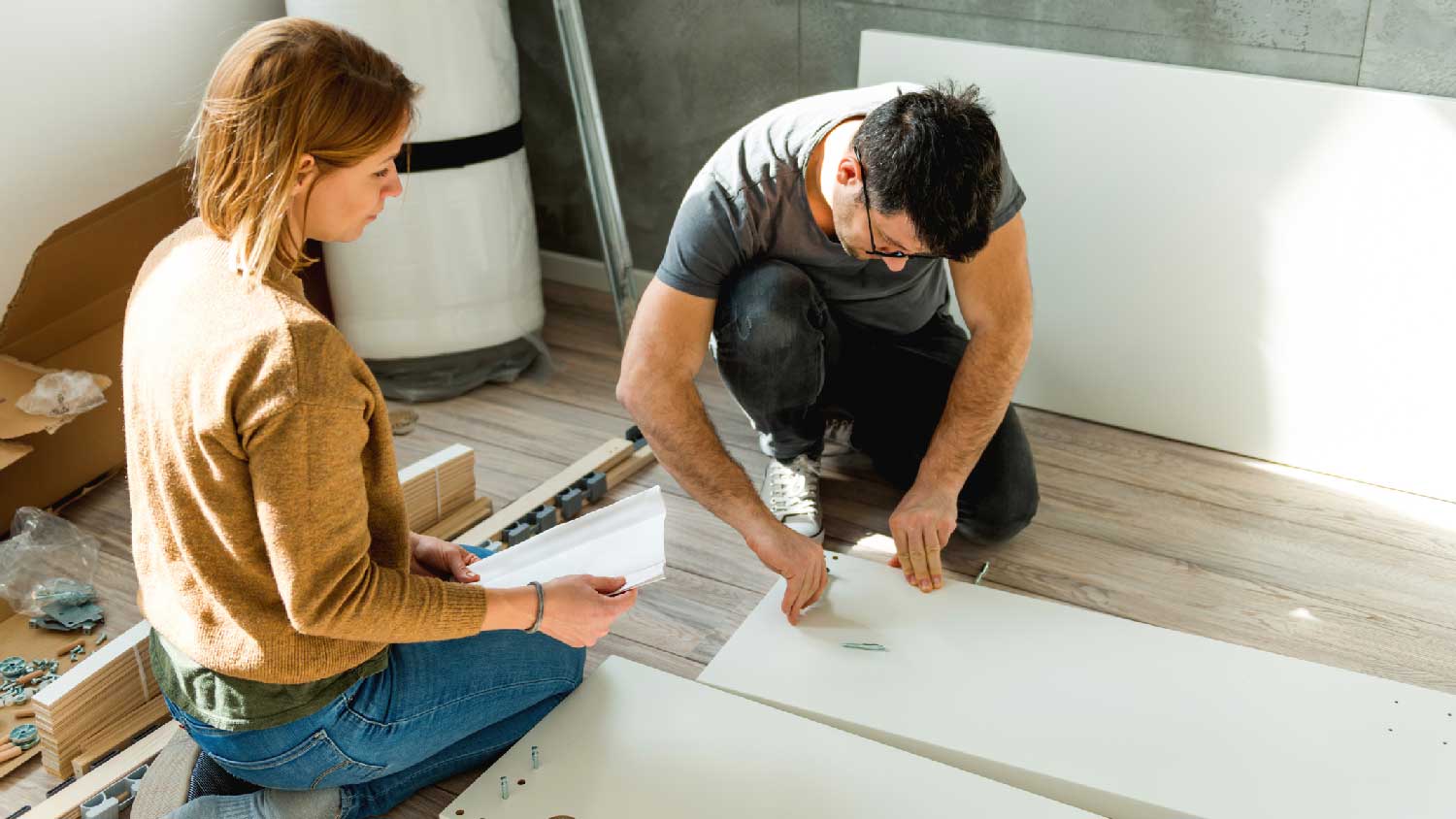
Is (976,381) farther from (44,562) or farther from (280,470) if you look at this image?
(44,562)

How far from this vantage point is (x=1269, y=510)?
2.51m

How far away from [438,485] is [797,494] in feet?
2.15

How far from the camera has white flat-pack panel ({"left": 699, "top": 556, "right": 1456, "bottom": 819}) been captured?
1.62m

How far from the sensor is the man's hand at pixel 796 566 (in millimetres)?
1931

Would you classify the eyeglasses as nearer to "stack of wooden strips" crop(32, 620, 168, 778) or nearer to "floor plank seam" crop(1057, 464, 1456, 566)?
"floor plank seam" crop(1057, 464, 1456, 566)

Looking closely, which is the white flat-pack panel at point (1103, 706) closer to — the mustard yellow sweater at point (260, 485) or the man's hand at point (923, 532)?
the man's hand at point (923, 532)

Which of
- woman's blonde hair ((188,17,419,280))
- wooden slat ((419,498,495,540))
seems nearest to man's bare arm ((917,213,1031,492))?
wooden slat ((419,498,495,540))

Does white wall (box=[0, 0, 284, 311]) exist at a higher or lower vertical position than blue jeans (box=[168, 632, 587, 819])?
higher

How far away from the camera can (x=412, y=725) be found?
64.6 inches

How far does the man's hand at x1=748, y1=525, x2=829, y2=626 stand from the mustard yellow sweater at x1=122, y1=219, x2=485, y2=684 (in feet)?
1.87

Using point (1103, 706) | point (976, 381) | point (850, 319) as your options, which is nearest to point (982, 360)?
point (976, 381)

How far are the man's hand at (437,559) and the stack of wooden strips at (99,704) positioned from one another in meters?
0.41

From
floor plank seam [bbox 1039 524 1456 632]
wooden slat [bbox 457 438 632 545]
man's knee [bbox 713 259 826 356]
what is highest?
man's knee [bbox 713 259 826 356]

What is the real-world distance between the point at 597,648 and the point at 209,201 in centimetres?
105
